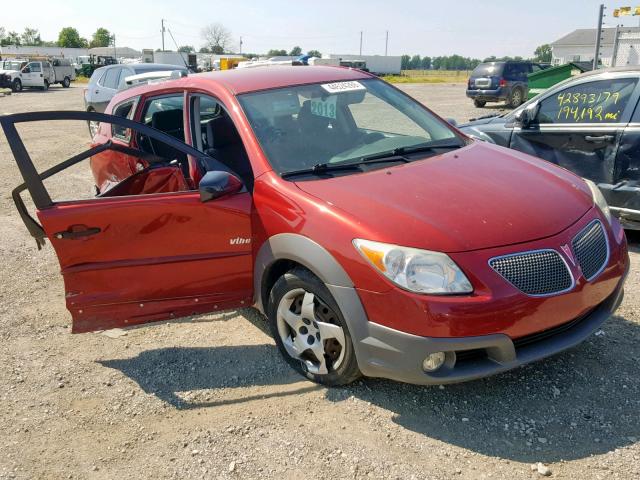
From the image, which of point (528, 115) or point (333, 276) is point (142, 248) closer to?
point (333, 276)

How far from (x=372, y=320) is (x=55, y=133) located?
1436 cm

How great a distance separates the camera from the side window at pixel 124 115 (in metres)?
4.88

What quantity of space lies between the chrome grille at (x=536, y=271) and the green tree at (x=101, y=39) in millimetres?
121367

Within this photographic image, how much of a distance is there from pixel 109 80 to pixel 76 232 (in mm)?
10694

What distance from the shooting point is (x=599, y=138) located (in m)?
5.21

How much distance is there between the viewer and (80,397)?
323 centimetres

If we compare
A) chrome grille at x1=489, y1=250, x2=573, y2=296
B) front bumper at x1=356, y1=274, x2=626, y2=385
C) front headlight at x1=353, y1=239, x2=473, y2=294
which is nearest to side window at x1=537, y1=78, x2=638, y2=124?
chrome grille at x1=489, y1=250, x2=573, y2=296

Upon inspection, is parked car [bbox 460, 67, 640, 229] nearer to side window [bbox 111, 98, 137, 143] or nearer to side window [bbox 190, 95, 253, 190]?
side window [bbox 190, 95, 253, 190]

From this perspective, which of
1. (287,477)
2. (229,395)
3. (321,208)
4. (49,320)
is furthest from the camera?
(49,320)

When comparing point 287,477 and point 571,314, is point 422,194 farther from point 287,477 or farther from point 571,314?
point 287,477

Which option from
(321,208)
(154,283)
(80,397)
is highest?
(321,208)

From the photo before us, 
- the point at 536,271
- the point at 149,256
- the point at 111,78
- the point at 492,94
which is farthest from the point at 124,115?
the point at 492,94

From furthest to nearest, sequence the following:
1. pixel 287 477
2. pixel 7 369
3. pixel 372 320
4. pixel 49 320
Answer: pixel 49 320 < pixel 7 369 < pixel 372 320 < pixel 287 477

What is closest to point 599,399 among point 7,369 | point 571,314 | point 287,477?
point 571,314
